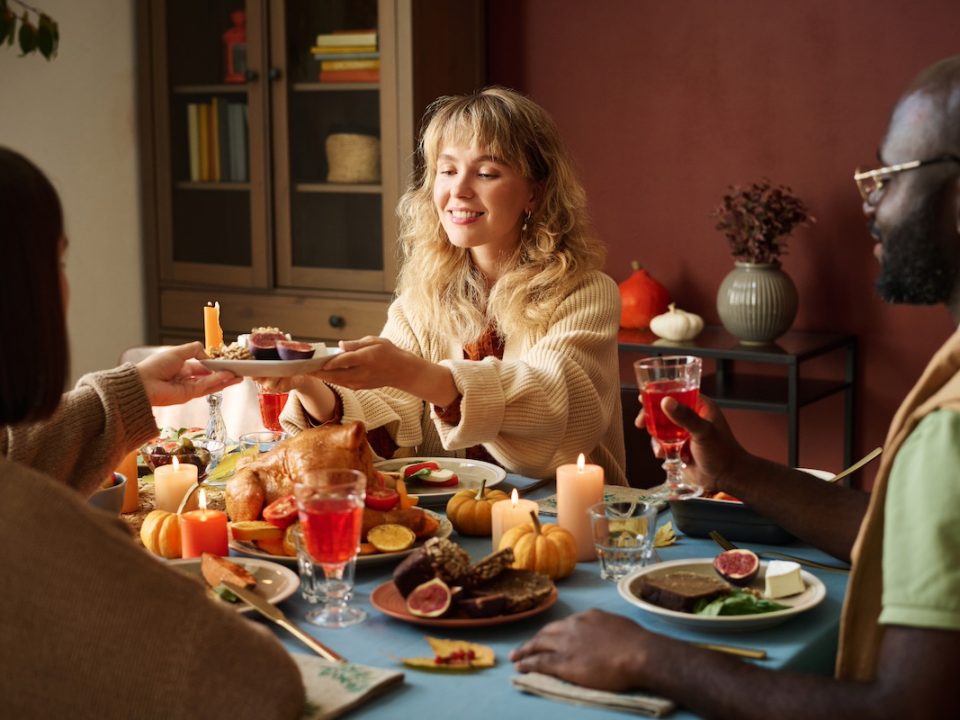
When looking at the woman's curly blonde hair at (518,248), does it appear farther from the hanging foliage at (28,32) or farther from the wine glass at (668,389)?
the hanging foliage at (28,32)

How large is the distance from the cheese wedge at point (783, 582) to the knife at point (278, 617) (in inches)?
21.6

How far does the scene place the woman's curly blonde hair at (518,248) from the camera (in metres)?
2.67

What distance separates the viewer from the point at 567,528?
1852 mm

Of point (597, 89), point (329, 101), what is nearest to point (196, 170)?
point (329, 101)

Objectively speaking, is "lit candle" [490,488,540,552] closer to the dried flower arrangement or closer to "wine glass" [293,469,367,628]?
"wine glass" [293,469,367,628]

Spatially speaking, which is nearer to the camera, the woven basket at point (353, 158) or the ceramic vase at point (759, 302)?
the ceramic vase at point (759, 302)

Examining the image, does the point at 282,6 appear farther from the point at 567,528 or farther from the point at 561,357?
the point at 567,528

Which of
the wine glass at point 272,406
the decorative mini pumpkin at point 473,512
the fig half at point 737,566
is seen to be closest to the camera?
the fig half at point 737,566

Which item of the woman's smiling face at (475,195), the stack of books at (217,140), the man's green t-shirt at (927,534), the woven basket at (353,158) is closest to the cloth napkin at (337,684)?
the man's green t-shirt at (927,534)

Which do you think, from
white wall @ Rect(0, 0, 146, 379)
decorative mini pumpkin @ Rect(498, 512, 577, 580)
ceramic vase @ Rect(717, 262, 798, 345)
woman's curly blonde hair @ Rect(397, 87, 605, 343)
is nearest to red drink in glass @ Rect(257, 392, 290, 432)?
woman's curly blonde hair @ Rect(397, 87, 605, 343)

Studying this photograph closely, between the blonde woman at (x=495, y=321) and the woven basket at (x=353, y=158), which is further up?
the woven basket at (x=353, y=158)

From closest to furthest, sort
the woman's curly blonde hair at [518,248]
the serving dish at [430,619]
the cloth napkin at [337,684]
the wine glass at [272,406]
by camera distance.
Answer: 1. the cloth napkin at [337,684]
2. the serving dish at [430,619]
3. the wine glass at [272,406]
4. the woman's curly blonde hair at [518,248]

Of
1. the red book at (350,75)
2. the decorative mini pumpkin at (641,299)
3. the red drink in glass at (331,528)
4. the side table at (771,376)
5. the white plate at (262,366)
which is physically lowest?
the side table at (771,376)

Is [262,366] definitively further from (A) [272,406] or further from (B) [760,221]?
(B) [760,221]
